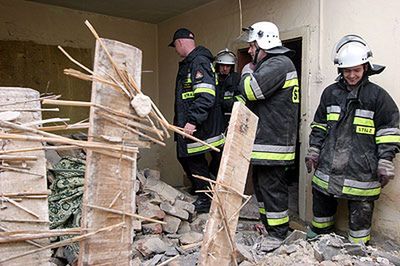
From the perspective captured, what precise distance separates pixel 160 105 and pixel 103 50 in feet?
17.2

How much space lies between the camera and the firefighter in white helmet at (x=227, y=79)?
419 centimetres

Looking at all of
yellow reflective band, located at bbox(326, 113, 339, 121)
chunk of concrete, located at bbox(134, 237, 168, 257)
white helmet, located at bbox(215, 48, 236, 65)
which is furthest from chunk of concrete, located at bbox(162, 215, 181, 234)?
white helmet, located at bbox(215, 48, 236, 65)

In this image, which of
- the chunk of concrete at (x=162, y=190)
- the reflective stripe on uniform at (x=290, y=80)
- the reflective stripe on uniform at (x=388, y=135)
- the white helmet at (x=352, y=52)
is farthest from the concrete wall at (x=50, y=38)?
the reflective stripe on uniform at (x=388, y=135)

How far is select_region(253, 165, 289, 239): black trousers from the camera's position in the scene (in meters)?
3.20

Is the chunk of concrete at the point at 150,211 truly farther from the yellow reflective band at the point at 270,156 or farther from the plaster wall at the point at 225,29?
the plaster wall at the point at 225,29

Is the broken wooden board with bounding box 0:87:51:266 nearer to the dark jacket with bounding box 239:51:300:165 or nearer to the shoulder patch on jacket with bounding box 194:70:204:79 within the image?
the dark jacket with bounding box 239:51:300:165

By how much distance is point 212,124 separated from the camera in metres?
3.99

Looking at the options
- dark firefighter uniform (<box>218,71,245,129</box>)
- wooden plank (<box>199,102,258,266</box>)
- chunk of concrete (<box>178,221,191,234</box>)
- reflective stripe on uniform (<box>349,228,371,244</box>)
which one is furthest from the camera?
dark firefighter uniform (<box>218,71,245,129</box>)

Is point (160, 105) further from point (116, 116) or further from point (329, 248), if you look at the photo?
point (116, 116)

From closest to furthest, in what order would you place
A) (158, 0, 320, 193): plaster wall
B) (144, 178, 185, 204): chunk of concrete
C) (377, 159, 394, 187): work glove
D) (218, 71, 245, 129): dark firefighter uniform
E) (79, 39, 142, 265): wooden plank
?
(79, 39, 142, 265): wooden plank, (377, 159, 394, 187): work glove, (158, 0, 320, 193): plaster wall, (144, 178, 185, 204): chunk of concrete, (218, 71, 245, 129): dark firefighter uniform

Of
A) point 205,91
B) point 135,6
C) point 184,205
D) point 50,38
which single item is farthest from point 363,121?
point 50,38

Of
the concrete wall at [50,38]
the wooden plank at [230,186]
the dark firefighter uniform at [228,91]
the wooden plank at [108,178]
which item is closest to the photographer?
the wooden plank at [108,178]

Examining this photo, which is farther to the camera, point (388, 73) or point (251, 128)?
point (388, 73)

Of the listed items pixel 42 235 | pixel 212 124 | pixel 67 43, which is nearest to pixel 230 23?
pixel 212 124
